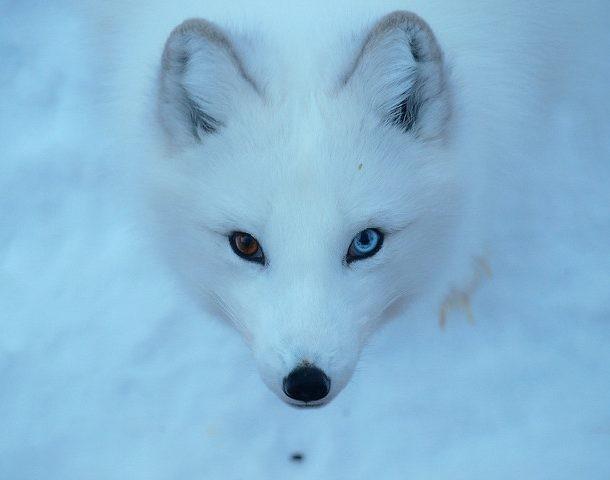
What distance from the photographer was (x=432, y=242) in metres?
2.32

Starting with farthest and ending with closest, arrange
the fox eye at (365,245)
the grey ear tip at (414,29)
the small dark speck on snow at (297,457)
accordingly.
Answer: the small dark speck on snow at (297,457), the fox eye at (365,245), the grey ear tip at (414,29)

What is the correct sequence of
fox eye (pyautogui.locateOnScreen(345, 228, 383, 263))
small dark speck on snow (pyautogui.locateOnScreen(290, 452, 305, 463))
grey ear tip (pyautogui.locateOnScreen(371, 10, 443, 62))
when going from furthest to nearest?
small dark speck on snow (pyautogui.locateOnScreen(290, 452, 305, 463)) < fox eye (pyautogui.locateOnScreen(345, 228, 383, 263)) < grey ear tip (pyautogui.locateOnScreen(371, 10, 443, 62))

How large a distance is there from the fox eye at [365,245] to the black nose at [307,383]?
0.39 m

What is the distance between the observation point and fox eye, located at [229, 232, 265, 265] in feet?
6.79

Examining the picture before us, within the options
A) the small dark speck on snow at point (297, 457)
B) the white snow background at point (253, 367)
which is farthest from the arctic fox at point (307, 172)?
the small dark speck on snow at point (297, 457)

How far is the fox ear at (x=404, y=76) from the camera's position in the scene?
1916 millimetres

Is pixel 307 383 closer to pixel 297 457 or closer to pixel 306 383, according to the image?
pixel 306 383

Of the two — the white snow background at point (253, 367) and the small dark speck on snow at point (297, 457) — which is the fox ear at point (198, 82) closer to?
the white snow background at point (253, 367)

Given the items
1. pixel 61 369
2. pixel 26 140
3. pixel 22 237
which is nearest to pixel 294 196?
pixel 61 369

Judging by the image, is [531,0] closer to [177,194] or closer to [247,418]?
[177,194]

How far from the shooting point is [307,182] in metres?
1.94

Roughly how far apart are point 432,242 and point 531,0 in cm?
128

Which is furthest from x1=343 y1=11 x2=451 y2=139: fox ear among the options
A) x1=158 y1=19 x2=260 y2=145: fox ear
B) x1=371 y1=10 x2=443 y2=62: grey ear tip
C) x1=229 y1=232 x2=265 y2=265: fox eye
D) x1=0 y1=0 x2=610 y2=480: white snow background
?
x1=0 y1=0 x2=610 y2=480: white snow background

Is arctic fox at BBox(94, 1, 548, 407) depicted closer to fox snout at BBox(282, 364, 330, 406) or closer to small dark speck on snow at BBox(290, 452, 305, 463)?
fox snout at BBox(282, 364, 330, 406)
